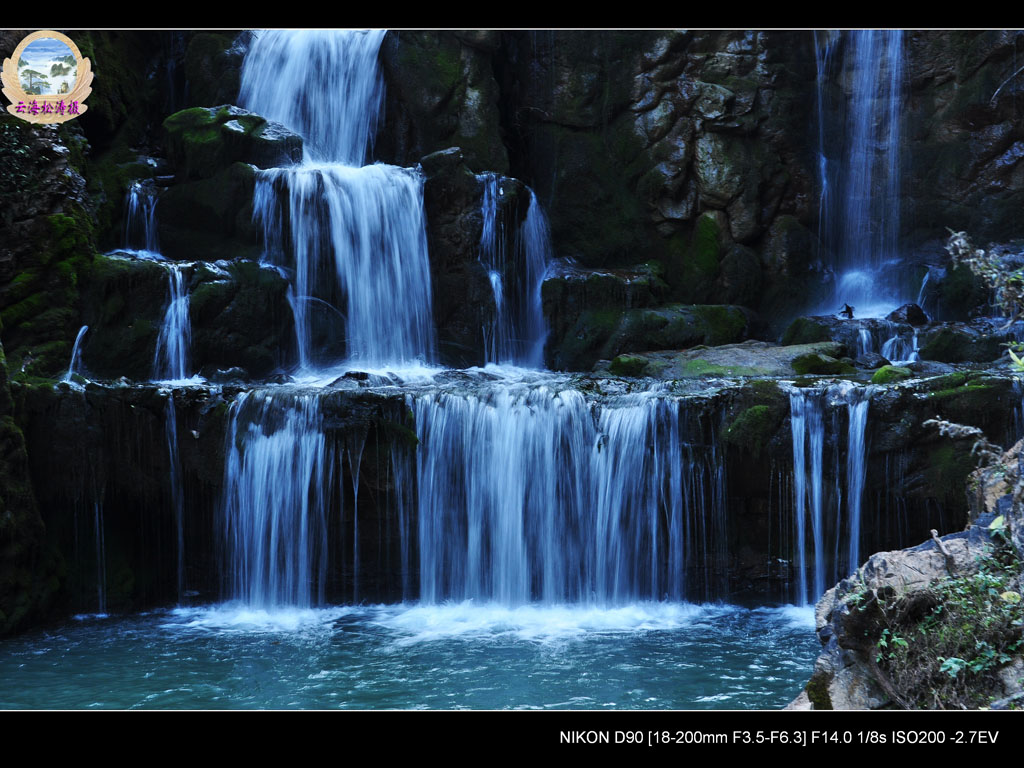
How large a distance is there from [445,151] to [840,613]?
11.9m

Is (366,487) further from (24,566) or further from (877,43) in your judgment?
(877,43)

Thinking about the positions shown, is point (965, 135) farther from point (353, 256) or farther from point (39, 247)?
point (39, 247)

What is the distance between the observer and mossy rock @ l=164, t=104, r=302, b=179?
15086mm

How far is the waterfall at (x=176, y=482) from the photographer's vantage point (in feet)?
35.0

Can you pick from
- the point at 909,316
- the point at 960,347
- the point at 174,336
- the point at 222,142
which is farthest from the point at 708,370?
the point at 222,142

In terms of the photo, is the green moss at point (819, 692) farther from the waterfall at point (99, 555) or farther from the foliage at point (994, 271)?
the waterfall at point (99, 555)

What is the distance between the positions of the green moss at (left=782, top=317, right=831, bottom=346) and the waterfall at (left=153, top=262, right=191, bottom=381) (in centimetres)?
904

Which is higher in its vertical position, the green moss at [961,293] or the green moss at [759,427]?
the green moss at [961,293]

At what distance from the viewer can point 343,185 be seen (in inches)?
592

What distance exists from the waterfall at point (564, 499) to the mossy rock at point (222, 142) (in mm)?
6849

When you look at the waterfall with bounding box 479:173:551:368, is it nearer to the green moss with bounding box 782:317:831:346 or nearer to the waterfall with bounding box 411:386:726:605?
the green moss with bounding box 782:317:831:346

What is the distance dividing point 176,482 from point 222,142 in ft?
21.8

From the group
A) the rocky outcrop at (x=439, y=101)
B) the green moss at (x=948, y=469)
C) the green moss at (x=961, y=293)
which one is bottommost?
the green moss at (x=948, y=469)

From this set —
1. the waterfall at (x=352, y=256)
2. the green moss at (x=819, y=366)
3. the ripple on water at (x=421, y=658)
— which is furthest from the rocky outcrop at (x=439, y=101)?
the ripple on water at (x=421, y=658)
